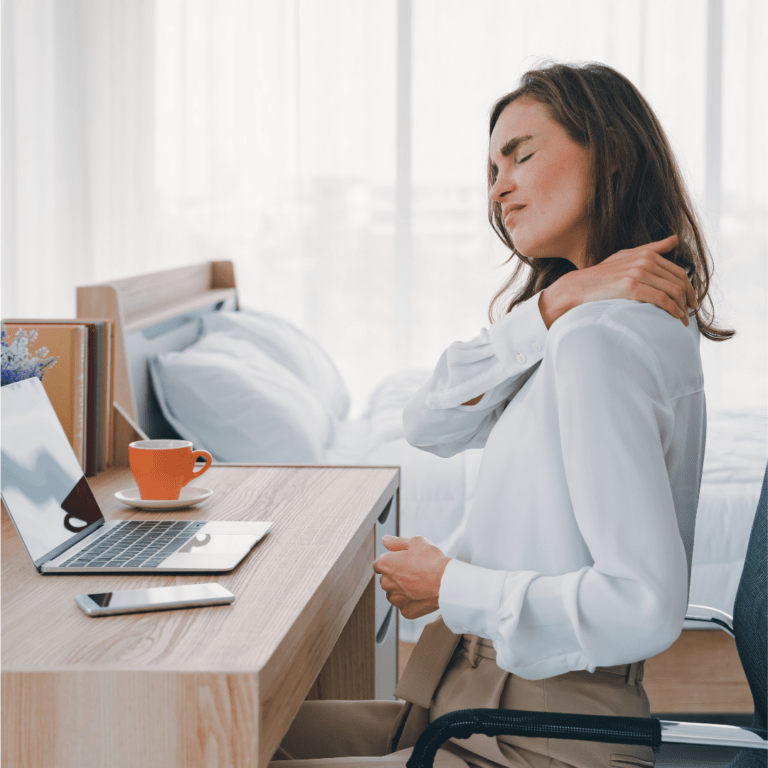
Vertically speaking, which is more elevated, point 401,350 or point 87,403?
point 87,403

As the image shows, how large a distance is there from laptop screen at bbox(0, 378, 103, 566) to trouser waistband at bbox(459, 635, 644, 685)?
45 centimetres

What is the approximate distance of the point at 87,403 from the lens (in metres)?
1.25

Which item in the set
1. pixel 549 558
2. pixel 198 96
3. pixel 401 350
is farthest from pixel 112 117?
pixel 549 558

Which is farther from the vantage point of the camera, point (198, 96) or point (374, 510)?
point (198, 96)

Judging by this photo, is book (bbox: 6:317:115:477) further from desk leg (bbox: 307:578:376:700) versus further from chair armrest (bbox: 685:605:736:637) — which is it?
chair armrest (bbox: 685:605:736:637)

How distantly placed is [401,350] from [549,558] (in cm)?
310

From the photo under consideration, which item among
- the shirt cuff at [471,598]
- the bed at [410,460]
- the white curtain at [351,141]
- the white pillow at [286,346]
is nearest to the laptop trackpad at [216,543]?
the shirt cuff at [471,598]

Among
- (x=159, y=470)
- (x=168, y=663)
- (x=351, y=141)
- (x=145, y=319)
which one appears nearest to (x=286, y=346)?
(x=145, y=319)

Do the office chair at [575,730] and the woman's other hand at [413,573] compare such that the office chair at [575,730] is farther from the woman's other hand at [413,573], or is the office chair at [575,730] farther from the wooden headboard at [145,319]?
the wooden headboard at [145,319]

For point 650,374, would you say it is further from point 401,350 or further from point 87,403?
point 401,350

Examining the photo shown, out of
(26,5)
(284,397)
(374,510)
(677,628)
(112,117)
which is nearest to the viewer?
(677,628)

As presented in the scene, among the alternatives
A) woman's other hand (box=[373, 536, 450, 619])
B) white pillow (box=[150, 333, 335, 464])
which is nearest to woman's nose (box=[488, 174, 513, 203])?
woman's other hand (box=[373, 536, 450, 619])

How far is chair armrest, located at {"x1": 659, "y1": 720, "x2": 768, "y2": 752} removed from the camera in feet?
2.34

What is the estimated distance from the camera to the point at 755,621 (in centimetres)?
93
